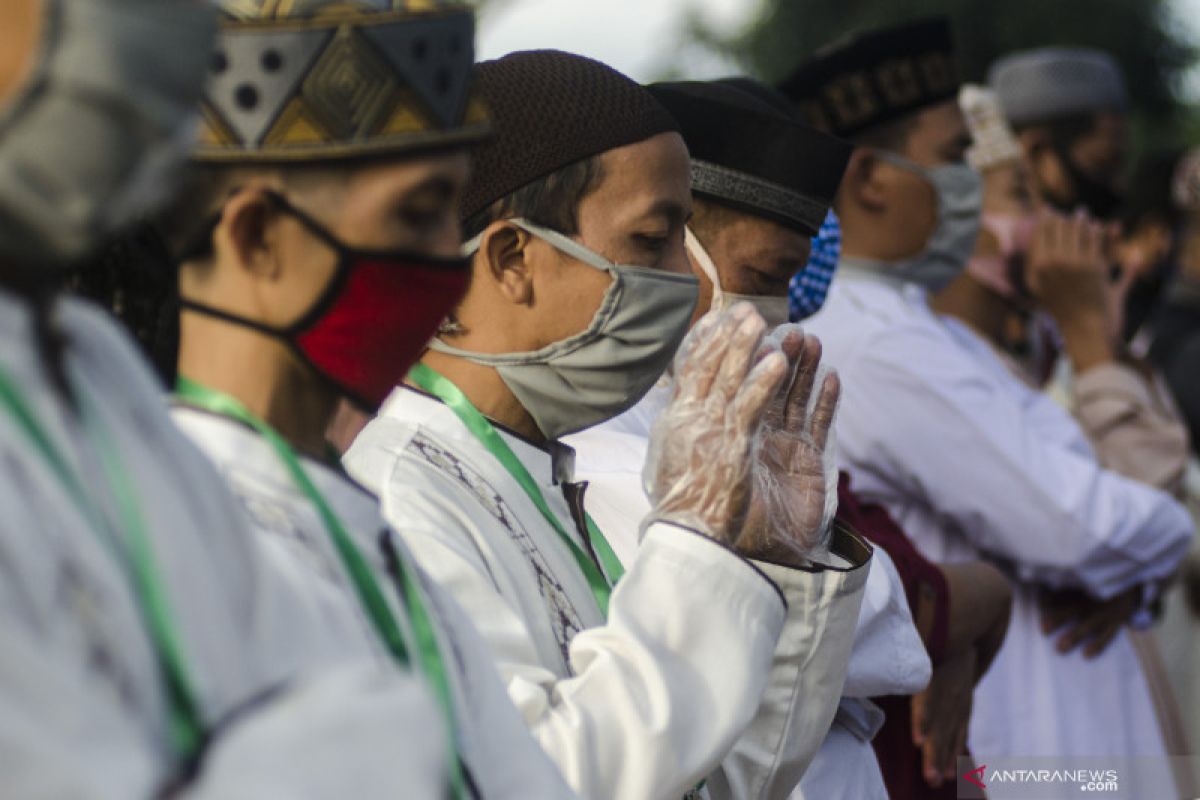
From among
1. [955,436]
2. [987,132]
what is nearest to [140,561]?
[955,436]

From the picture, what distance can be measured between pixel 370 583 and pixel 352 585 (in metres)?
0.03

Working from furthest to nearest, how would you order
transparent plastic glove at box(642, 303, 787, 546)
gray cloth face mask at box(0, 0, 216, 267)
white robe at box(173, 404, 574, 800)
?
transparent plastic glove at box(642, 303, 787, 546) → white robe at box(173, 404, 574, 800) → gray cloth face mask at box(0, 0, 216, 267)

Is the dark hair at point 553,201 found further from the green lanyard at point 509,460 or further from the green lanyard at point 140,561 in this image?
the green lanyard at point 140,561

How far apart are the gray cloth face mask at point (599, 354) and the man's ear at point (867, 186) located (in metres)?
2.59

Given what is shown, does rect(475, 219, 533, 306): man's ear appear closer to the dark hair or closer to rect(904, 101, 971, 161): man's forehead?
the dark hair

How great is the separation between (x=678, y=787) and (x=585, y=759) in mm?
166

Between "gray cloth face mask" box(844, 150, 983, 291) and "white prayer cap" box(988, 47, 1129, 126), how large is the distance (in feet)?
8.83

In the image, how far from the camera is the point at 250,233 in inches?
77.5

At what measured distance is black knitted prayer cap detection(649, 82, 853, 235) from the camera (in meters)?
3.97

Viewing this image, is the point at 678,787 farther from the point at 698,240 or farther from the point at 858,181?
the point at 858,181

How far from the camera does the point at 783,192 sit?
156 inches

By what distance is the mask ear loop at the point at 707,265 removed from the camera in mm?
3887

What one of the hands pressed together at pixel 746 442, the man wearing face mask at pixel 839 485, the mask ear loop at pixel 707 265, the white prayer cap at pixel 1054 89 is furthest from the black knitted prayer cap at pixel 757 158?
the white prayer cap at pixel 1054 89

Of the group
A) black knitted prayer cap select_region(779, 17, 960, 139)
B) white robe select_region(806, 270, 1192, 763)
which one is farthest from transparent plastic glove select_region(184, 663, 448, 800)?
black knitted prayer cap select_region(779, 17, 960, 139)
